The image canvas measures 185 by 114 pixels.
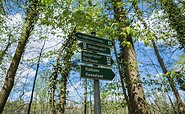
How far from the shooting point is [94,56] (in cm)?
264

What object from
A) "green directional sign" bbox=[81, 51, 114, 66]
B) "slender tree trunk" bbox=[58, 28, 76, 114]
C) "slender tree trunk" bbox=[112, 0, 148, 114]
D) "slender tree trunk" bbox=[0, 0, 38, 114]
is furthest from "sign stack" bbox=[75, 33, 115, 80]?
"slender tree trunk" bbox=[58, 28, 76, 114]

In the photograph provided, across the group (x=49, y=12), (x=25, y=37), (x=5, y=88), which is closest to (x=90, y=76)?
(x=49, y=12)

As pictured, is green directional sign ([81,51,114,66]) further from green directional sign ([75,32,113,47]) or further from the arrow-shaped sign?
green directional sign ([75,32,113,47])

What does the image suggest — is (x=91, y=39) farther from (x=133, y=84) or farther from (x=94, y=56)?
(x=133, y=84)

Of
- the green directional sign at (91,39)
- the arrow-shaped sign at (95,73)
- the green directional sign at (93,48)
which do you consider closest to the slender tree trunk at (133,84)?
the green directional sign at (91,39)

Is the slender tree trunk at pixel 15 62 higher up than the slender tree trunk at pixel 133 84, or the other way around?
the slender tree trunk at pixel 15 62

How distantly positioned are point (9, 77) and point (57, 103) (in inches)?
143

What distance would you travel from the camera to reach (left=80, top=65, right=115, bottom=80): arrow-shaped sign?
2363mm

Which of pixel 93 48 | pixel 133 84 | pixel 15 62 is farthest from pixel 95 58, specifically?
pixel 15 62

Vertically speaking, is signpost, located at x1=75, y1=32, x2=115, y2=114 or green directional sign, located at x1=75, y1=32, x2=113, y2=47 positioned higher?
green directional sign, located at x1=75, y1=32, x2=113, y2=47

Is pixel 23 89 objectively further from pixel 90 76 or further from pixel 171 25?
pixel 90 76

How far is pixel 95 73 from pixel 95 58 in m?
0.27

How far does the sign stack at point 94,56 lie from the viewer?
2443mm

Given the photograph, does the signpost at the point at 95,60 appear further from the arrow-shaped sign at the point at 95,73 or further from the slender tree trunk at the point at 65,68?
the slender tree trunk at the point at 65,68
